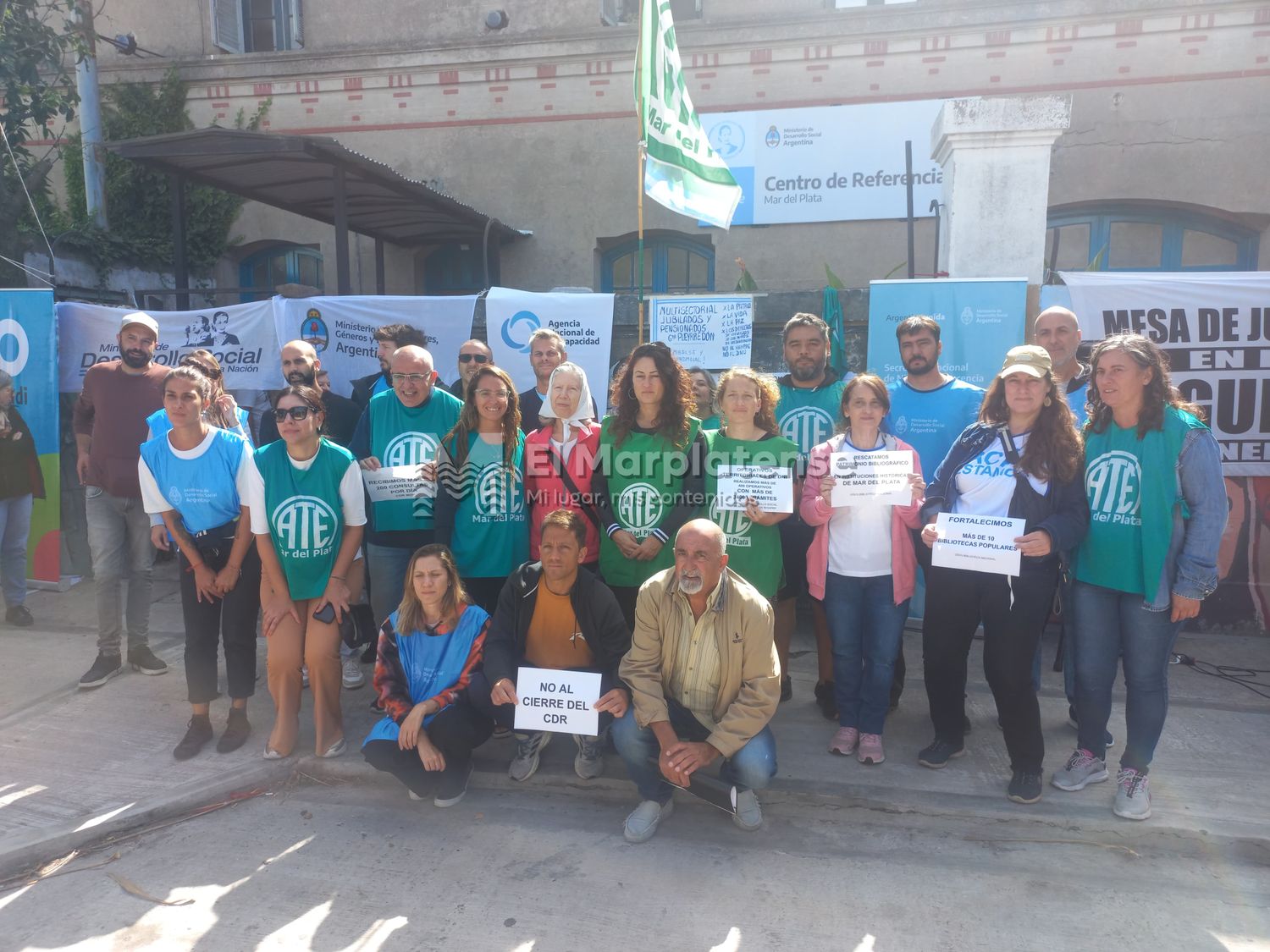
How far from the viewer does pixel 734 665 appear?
3602mm

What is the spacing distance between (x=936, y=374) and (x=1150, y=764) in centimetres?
221

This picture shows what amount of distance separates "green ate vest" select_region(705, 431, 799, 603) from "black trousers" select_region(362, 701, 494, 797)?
146cm

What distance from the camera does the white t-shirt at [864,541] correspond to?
4.02 meters

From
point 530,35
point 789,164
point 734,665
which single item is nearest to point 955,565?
point 734,665

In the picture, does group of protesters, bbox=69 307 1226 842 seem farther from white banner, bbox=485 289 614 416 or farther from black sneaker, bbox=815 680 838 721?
white banner, bbox=485 289 614 416

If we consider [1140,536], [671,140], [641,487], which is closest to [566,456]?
[641,487]

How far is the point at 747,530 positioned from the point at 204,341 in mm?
5412

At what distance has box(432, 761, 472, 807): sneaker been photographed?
3.90 m

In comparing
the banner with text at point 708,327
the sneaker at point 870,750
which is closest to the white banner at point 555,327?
the banner with text at point 708,327

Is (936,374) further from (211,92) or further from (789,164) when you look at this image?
(211,92)

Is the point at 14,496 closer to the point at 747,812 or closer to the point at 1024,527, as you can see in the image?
the point at 747,812

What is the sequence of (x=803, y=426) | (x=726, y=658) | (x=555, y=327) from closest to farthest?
(x=726, y=658) → (x=803, y=426) → (x=555, y=327)

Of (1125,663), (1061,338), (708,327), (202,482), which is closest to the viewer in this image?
(1125,663)

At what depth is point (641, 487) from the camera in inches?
168
